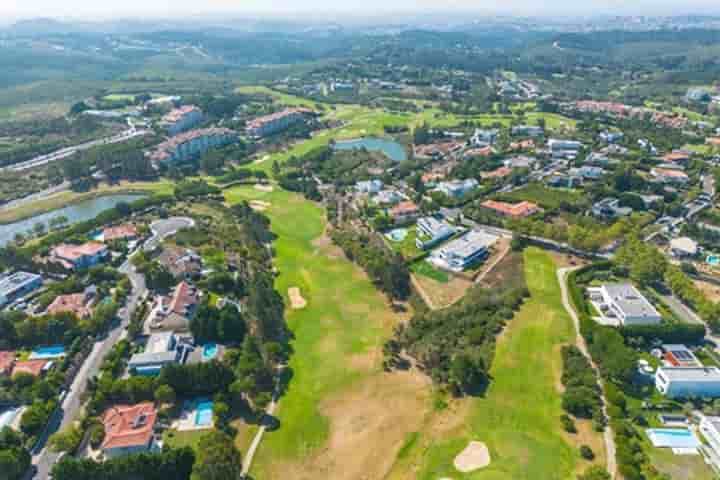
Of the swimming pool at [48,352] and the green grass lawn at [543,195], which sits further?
the green grass lawn at [543,195]

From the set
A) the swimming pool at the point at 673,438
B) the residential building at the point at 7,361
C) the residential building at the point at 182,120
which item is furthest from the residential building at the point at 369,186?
the residential building at the point at 182,120

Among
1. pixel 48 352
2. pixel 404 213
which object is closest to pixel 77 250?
pixel 48 352

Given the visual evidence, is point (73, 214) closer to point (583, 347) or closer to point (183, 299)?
point (183, 299)

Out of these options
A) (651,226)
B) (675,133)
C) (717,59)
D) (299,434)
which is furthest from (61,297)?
(717,59)

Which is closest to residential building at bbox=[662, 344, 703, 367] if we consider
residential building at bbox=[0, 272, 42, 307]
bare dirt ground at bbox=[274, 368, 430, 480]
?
bare dirt ground at bbox=[274, 368, 430, 480]

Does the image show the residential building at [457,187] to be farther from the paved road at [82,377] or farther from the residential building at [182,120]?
the residential building at [182,120]

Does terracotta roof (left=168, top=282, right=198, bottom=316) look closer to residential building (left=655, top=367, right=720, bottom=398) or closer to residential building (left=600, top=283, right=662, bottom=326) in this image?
residential building (left=600, top=283, right=662, bottom=326)
